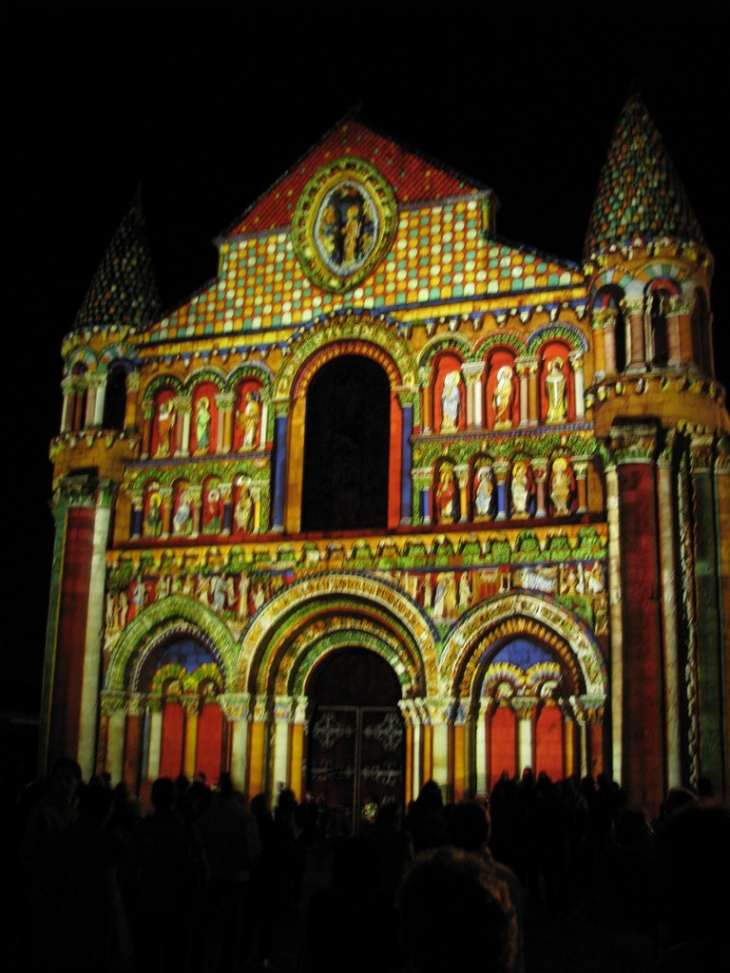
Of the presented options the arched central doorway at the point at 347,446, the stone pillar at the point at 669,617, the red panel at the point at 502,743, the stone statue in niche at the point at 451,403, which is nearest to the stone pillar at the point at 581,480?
the stone pillar at the point at 669,617

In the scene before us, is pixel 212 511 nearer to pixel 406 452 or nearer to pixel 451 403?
pixel 406 452

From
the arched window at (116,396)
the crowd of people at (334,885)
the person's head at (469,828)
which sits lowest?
the crowd of people at (334,885)

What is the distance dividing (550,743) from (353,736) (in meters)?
4.30

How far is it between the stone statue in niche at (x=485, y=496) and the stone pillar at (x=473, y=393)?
1.10 meters

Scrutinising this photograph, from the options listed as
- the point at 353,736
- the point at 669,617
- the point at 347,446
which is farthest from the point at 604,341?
the point at 353,736

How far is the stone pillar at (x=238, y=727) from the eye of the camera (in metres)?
23.4

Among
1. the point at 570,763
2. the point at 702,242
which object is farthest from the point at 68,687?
the point at 702,242

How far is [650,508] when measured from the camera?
20891 millimetres

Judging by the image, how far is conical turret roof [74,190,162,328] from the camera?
27016 mm

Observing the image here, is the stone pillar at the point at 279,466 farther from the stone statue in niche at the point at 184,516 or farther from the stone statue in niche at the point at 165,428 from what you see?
the stone statue in niche at the point at 165,428

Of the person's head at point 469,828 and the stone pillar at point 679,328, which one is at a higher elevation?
the stone pillar at point 679,328

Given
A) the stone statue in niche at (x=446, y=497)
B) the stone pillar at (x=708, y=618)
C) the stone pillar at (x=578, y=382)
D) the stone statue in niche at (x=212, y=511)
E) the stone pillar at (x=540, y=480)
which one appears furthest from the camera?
the stone statue in niche at (x=212, y=511)

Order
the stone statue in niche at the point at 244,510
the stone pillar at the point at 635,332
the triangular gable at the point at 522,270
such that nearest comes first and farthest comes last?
the stone pillar at the point at 635,332
the triangular gable at the point at 522,270
the stone statue in niche at the point at 244,510

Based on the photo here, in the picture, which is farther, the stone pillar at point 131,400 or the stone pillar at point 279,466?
the stone pillar at point 131,400
